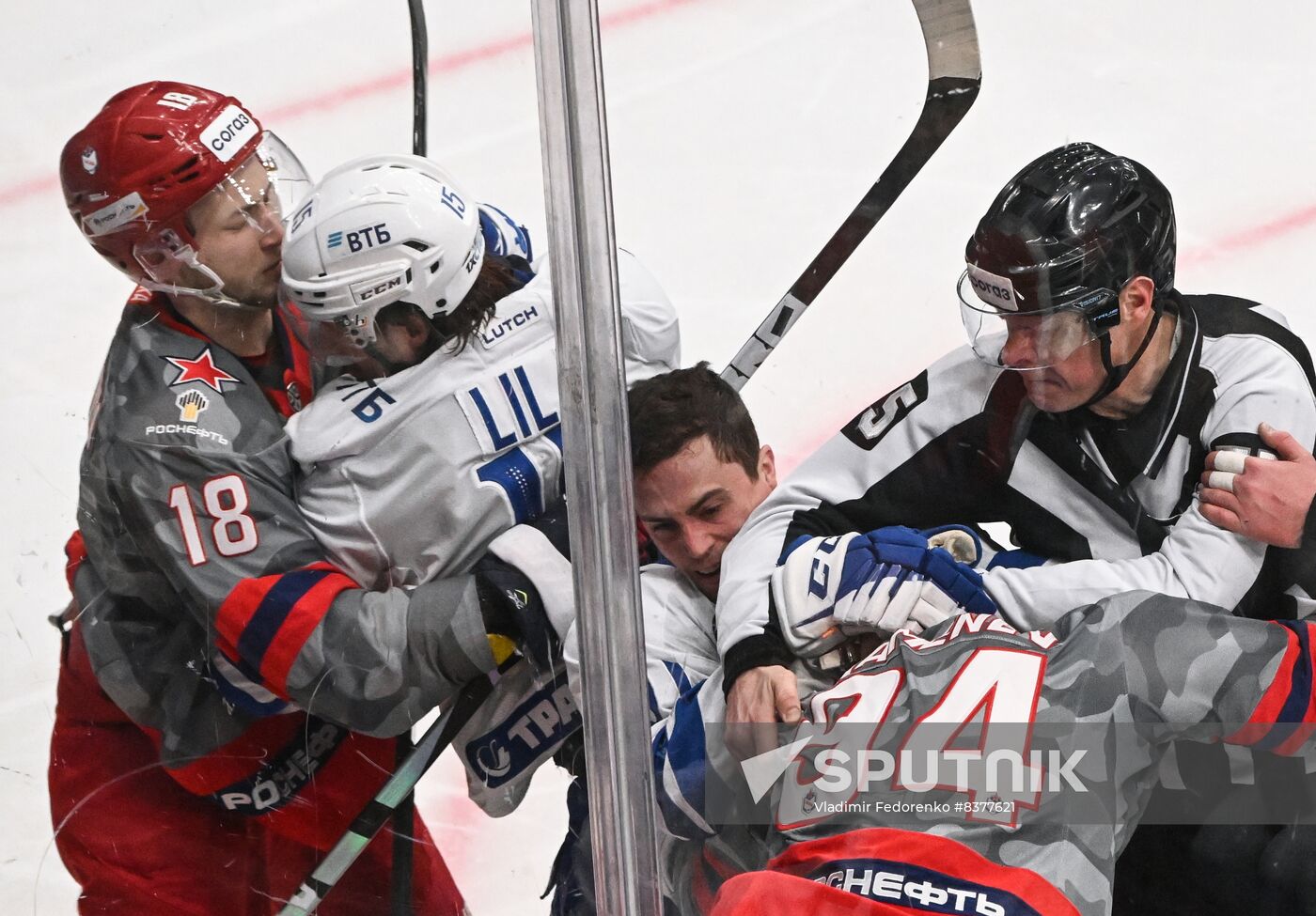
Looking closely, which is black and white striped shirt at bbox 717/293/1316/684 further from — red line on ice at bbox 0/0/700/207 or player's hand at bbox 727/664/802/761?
red line on ice at bbox 0/0/700/207

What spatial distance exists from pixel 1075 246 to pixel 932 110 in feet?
0.83

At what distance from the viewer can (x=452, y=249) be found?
46.9 inches

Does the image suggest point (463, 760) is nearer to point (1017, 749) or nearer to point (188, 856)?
point (188, 856)

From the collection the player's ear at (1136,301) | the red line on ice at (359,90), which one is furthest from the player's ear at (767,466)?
the red line on ice at (359,90)

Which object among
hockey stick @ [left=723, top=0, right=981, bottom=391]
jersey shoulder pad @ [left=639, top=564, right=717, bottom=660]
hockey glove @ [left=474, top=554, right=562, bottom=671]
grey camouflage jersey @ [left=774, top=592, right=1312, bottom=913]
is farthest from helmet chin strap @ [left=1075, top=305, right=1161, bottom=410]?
hockey glove @ [left=474, top=554, right=562, bottom=671]

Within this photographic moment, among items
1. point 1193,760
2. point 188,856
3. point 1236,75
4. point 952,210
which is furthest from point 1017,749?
point 188,856

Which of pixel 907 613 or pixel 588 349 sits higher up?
pixel 588 349

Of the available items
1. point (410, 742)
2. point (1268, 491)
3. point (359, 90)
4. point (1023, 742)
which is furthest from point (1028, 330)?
point (359, 90)

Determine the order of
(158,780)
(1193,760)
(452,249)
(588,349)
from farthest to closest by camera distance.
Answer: (158,780) < (452,249) < (588,349) < (1193,760)

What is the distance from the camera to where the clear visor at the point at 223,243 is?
1210 mm

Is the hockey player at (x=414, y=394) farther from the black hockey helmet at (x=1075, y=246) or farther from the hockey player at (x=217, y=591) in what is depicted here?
the black hockey helmet at (x=1075, y=246)

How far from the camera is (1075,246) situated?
98 cm

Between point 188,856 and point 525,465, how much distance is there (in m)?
0.53

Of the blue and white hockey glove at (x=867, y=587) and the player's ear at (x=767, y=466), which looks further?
the player's ear at (x=767, y=466)
